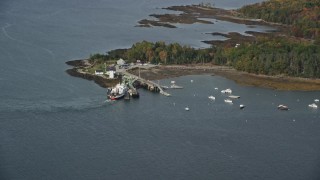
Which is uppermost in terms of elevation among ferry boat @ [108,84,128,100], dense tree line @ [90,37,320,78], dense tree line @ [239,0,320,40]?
dense tree line @ [239,0,320,40]

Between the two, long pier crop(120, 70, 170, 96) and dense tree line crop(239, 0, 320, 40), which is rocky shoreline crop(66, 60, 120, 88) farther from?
dense tree line crop(239, 0, 320, 40)

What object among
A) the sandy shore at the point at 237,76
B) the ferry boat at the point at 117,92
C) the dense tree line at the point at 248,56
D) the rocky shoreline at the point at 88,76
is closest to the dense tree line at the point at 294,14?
the dense tree line at the point at 248,56

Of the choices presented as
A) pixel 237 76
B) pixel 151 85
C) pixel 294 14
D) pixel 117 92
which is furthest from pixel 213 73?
pixel 294 14

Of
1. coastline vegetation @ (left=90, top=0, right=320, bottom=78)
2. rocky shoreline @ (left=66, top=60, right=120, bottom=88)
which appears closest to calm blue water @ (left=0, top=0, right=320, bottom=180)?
rocky shoreline @ (left=66, top=60, right=120, bottom=88)

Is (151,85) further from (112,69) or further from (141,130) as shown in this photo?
(141,130)

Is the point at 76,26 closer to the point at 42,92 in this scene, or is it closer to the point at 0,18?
the point at 0,18

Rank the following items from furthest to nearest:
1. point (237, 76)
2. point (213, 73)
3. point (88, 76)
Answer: point (213, 73), point (237, 76), point (88, 76)
